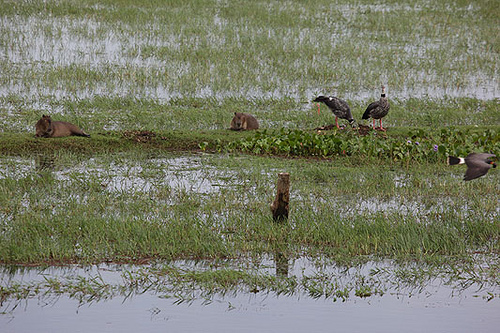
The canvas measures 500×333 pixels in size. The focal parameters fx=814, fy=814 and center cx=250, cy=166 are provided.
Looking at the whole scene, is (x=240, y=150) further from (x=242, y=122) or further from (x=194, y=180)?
(x=194, y=180)

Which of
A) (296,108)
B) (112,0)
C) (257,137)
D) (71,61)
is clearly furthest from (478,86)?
(112,0)

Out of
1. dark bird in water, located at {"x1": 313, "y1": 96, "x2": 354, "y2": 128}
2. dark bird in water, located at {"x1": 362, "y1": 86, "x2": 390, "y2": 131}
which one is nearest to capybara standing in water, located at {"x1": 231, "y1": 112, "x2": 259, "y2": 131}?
dark bird in water, located at {"x1": 313, "y1": 96, "x2": 354, "y2": 128}

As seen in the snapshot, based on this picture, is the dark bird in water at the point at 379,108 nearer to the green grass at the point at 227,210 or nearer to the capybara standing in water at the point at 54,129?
the green grass at the point at 227,210

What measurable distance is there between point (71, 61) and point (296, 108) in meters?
5.80

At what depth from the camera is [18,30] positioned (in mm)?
20438

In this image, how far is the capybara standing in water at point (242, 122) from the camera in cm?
1289

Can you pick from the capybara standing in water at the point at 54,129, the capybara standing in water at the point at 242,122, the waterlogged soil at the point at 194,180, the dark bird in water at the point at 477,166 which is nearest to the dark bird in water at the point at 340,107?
the capybara standing in water at the point at 242,122

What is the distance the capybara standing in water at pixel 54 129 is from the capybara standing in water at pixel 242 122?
232 cm

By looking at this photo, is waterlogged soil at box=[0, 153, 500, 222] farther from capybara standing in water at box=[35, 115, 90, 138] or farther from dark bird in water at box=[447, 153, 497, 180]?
dark bird in water at box=[447, 153, 497, 180]

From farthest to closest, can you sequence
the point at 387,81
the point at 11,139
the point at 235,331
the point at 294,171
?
the point at 387,81
the point at 11,139
the point at 294,171
the point at 235,331

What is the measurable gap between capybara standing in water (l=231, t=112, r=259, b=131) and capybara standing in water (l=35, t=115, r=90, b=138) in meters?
2.32

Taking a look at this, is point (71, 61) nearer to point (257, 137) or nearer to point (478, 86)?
point (257, 137)

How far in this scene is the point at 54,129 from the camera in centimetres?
1213

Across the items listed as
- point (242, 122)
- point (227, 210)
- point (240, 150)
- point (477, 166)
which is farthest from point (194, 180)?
point (477, 166)
